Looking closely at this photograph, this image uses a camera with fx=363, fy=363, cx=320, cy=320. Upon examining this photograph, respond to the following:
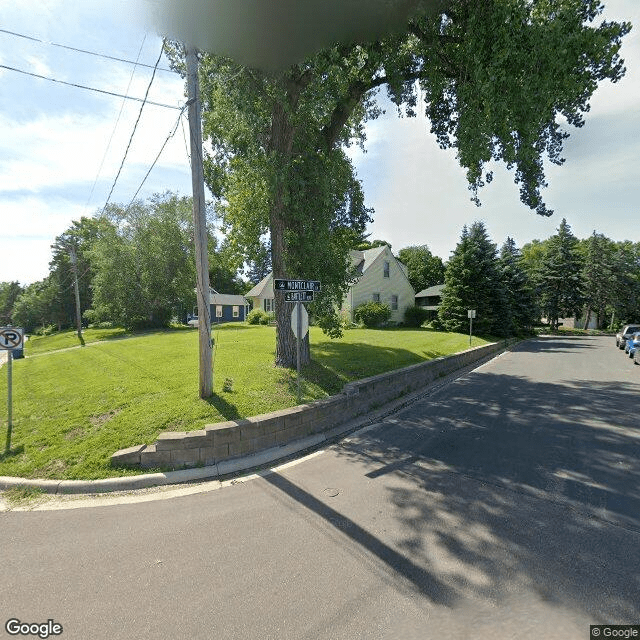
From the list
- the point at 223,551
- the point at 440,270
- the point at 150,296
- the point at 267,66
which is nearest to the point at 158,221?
the point at 150,296

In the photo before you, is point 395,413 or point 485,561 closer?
point 485,561

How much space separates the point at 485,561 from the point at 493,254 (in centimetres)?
3041

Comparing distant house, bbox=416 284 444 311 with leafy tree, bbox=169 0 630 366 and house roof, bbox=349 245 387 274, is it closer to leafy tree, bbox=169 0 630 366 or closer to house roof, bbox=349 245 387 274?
house roof, bbox=349 245 387 274

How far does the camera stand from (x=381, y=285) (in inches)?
1357

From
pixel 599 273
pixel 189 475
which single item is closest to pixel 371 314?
pixel 189 475

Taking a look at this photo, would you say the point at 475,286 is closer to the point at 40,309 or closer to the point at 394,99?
the point at 394,99

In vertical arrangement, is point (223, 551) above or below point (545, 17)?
below

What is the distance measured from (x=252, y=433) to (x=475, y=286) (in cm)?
2702

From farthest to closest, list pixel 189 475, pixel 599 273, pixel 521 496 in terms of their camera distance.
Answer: pixel 599 273 → pixel 189 475 → pixel 521 496

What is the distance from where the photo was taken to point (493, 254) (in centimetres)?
2986

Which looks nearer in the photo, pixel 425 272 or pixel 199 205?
pixel 199 205

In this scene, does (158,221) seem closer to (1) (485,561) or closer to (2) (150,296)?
(2) (150,296)

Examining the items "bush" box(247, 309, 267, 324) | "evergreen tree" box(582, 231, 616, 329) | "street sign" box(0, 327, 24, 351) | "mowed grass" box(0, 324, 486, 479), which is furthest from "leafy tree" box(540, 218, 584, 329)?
"street sign" box(0, 327, 24, 351)

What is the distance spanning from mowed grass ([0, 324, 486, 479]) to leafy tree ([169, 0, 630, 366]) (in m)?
1.72
